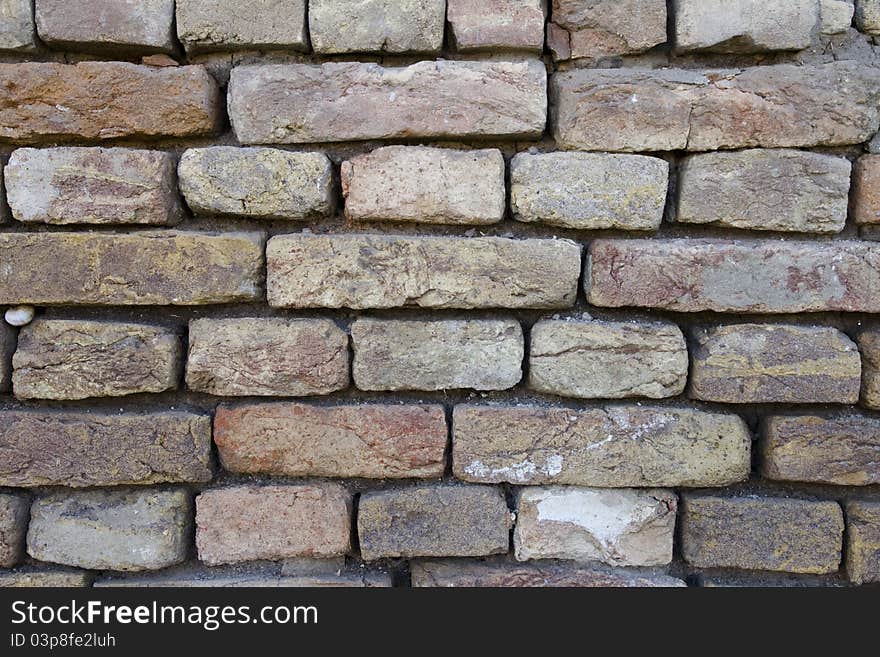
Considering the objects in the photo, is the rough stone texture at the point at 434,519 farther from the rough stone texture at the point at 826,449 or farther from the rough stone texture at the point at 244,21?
the rough stone texture at the point at 244,21

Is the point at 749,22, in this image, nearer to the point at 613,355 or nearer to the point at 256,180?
the point at 613,355

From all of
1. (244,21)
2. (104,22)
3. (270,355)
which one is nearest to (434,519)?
(270,355)

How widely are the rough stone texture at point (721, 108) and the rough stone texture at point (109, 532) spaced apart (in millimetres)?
965

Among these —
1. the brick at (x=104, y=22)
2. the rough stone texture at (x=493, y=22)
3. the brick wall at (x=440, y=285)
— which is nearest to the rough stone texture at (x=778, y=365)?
the brick wall at (x=440, y=285)

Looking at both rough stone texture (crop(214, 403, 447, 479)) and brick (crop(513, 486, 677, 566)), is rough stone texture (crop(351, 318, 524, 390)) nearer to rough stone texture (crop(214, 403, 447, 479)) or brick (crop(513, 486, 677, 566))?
rough stone texture (crop(214, 403, 447, 479))

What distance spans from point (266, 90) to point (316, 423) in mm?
571

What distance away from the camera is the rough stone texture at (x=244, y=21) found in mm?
1089

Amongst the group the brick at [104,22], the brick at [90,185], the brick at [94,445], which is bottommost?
the brick at [94,445]

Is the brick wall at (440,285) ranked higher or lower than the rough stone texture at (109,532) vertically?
higher

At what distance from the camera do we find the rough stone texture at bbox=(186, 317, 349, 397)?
3.64ft

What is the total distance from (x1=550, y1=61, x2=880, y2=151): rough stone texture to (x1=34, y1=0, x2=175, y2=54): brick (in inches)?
27.4
